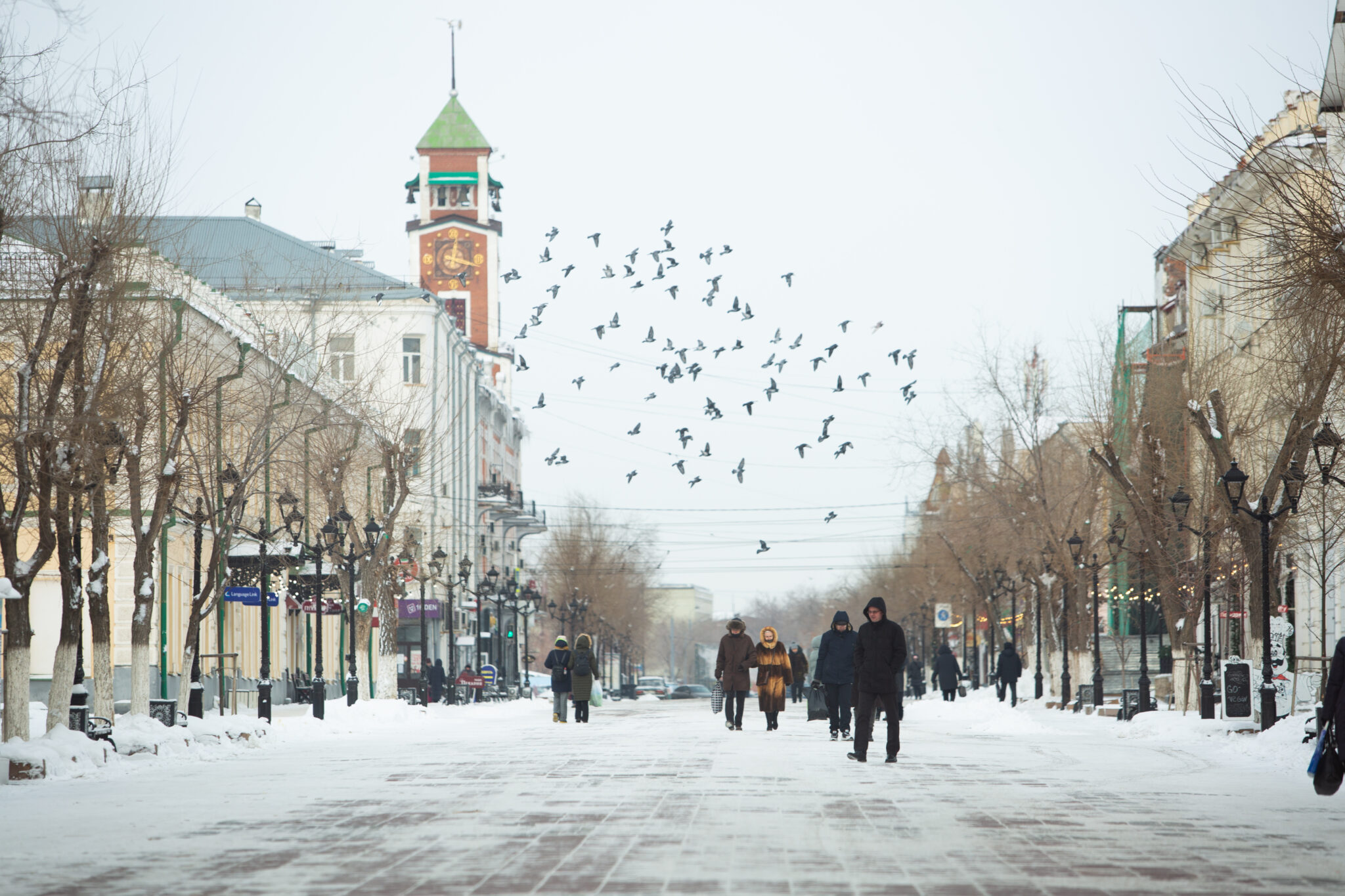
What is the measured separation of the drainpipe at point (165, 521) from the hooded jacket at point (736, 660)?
26.5ft

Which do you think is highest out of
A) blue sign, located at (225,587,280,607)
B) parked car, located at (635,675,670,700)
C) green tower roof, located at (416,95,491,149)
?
green tower roof, located at (416,95,491,149)

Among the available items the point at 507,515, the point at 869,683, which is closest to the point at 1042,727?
the point at 869,683

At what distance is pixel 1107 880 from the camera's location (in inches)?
326

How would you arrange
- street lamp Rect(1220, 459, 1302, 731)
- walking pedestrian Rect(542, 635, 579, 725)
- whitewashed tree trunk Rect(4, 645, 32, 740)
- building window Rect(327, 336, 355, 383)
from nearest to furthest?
1. whitewashed tree trunk Rect(4, 645, 32, 740)
2. street lamp Rect(1220, 459, 1302, 731)
3. walking pedestrian Rect(542, 635, 579, 725)
4. building window Rect(327, 336, 355, 383)

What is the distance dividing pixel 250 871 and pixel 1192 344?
32984 mm

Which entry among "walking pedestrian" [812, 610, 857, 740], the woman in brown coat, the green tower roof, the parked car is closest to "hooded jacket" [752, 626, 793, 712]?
the woman in brown coat

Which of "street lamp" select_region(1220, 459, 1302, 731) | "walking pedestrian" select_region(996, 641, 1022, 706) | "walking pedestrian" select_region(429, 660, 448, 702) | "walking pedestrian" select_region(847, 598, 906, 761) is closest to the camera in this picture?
"walking pedestrian" select_region(847, 598, 906, 761)

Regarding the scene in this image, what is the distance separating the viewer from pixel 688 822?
35.5 ft

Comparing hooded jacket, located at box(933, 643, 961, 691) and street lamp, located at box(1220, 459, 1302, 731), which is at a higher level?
street lamp, located at box(1220, 459, 1302, 731)

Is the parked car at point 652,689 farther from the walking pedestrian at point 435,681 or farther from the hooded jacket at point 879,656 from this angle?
the hooded jacket at point 879,656

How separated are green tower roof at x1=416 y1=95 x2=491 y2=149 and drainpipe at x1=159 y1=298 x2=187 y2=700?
2078 inches

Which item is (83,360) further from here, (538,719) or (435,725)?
(538,719)

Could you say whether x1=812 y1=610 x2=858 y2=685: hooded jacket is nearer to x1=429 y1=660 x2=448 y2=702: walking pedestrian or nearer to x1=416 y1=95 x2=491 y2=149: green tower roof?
x1=429 y1=660 x2=448 y2=702: walking pedestrian

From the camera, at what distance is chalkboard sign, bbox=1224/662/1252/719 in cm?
2203
